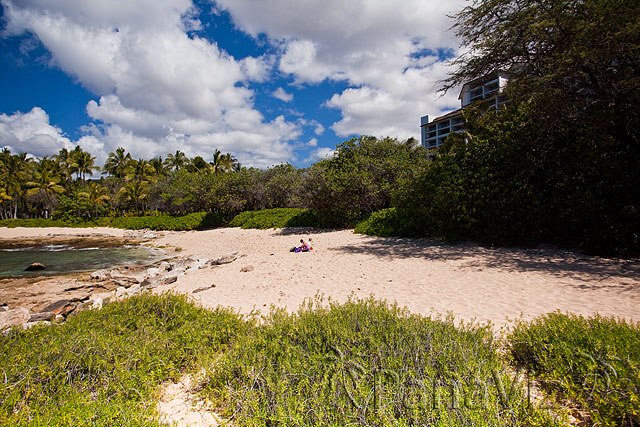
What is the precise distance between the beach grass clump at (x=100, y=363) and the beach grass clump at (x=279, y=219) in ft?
58.8

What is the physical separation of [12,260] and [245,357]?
2264cm

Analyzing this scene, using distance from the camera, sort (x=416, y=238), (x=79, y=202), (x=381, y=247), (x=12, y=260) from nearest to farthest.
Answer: (x=381, y=247) → (x=416, y=238) → (x=12, y=260) → (x=79, y=202)

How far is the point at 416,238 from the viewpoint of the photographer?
1435cm

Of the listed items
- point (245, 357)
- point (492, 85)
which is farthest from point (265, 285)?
point (492, 85)

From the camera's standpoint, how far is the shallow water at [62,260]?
47.0 feet

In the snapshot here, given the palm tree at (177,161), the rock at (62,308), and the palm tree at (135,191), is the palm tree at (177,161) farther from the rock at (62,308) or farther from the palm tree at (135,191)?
the rock at (62,308)

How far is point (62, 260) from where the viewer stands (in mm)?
17141

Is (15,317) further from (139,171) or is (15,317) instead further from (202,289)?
(139,171)

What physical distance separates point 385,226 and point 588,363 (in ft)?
45.1

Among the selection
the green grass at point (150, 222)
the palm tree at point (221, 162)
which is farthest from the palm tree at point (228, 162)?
the green grass at point (150, 222)

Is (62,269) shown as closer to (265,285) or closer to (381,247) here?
(265,285)

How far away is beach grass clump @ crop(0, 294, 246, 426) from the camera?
2.34 meters

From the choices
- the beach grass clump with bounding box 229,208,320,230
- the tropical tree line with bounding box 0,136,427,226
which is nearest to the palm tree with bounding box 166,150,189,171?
the tropical tree line with bounding box 0,136,427,226

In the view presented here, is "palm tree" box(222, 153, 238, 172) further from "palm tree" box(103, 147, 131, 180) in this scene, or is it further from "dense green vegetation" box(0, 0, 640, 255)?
"dense green vegetation" box(0, 0, 640, 255)
